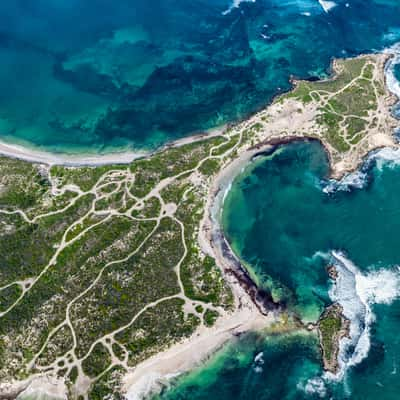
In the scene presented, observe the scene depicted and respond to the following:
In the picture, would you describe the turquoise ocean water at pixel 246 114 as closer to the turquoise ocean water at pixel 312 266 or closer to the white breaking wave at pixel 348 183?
the turquoise ocean water at pixel 312 266

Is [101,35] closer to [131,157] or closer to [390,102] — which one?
[131,157]

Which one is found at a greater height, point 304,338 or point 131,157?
point 131,157

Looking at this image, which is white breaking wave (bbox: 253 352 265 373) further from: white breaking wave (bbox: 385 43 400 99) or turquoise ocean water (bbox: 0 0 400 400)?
white breaking wave (bbox: 385 43 400 99)

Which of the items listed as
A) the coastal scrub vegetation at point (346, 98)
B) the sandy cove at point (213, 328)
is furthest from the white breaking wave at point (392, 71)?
the sandy cove at point (213, 328)

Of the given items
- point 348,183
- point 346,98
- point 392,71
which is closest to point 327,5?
point 392,71

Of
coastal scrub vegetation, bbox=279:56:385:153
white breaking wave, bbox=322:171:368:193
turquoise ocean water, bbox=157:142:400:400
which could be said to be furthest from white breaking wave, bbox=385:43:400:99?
white breaking wave, bbox=322:171:368:193

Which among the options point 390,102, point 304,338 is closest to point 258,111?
point 390,102
